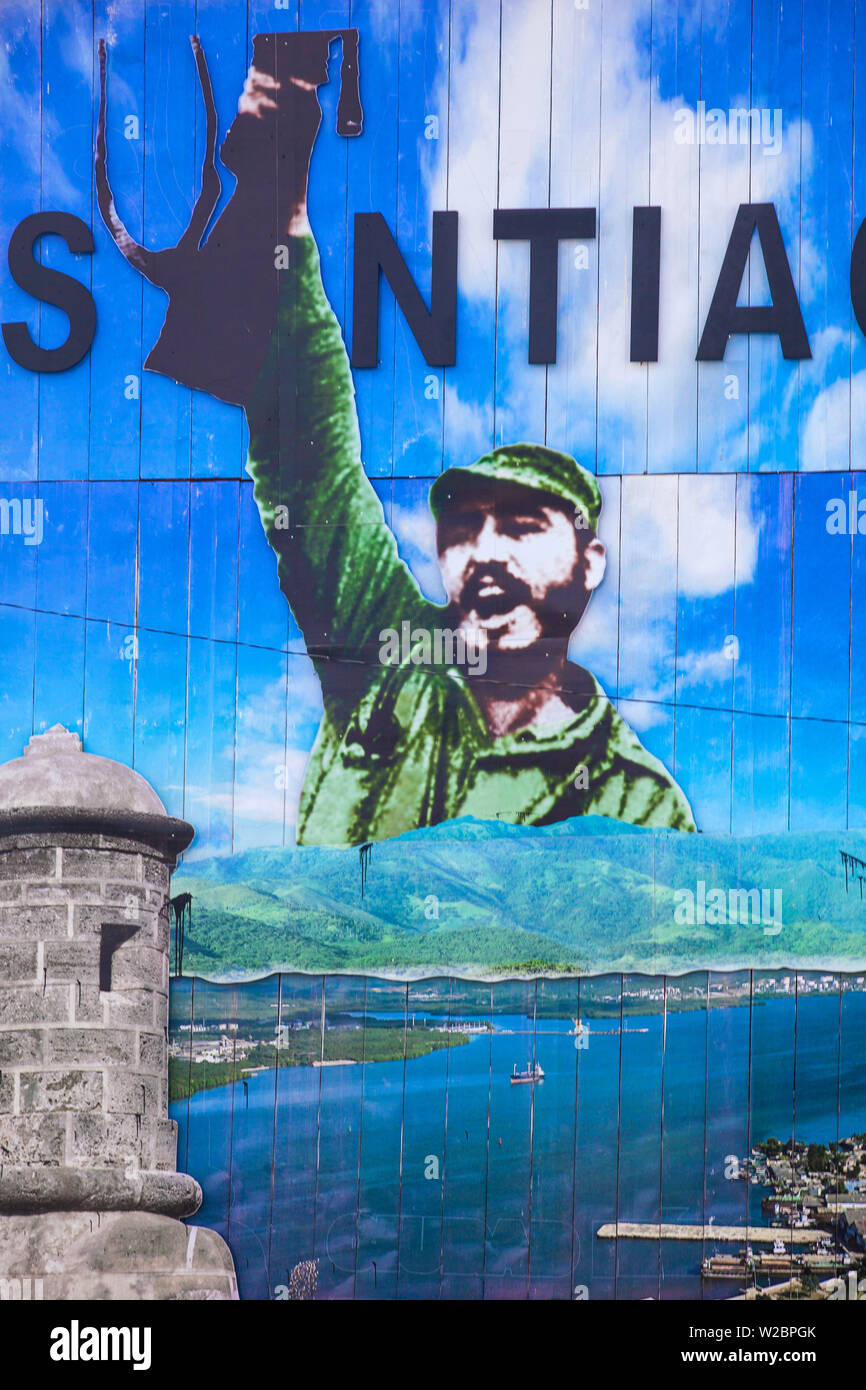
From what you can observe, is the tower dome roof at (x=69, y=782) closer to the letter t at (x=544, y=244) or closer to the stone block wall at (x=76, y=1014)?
the stone block wall at (x=76, y=1014)

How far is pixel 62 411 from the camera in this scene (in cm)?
884

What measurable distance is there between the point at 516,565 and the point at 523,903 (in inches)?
64.9

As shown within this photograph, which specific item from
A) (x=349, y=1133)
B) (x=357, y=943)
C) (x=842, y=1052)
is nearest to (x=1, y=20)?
(x=357, y=943)

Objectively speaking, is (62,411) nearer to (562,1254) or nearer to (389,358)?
(389,358)

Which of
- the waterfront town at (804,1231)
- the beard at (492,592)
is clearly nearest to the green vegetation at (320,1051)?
the waterfront town at (804,1231)

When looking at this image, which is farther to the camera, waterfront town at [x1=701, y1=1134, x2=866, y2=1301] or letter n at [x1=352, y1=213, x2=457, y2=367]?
letter n at [x1=352, y1=213, x2=457, y2=367]

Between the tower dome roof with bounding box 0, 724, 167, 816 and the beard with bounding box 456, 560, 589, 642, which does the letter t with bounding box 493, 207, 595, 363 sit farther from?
the tower dome roof with bounding box 0, 724, 167, 816

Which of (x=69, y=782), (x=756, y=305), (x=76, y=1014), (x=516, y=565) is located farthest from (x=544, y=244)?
(x=76, y=1014)

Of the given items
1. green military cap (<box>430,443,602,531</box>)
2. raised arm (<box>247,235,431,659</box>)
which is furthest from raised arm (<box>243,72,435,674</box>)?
green military cap (<box>430,443,602,531</box>)

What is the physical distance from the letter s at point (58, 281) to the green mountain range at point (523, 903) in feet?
8.72

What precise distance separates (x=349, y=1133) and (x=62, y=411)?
3857 mm

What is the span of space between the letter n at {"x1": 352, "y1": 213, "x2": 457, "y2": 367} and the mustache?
1.04 metres

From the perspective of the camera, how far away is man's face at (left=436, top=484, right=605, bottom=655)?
28.0 feet

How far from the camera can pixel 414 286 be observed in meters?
8.65
